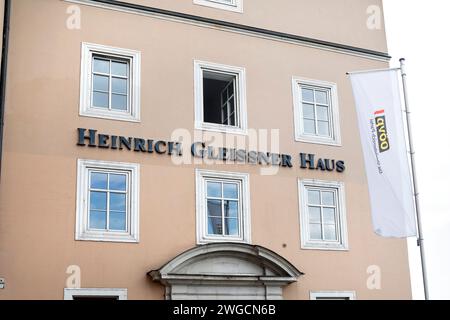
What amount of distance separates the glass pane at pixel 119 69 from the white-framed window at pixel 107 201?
2134 mm

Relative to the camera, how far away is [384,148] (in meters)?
14.1

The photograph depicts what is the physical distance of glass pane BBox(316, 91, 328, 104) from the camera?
1805 centimetres

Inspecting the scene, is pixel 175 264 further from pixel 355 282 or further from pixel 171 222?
pixel 355 282

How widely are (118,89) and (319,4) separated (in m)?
6.15

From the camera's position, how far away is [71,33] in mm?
15539

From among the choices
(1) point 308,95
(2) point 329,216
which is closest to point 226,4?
(1) point 308,95

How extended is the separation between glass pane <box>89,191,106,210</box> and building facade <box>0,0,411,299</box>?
0.10 ft

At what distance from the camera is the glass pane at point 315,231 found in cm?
1677

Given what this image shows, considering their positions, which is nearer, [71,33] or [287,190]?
[71,33]

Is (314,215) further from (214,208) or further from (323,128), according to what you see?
(214,208)

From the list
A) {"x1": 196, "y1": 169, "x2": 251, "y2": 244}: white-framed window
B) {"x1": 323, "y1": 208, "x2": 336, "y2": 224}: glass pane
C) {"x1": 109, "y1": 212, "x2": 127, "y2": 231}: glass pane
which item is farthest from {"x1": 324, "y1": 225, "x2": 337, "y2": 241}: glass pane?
{"x1": 109, "y1": 212, "x2": 127, "y2": 231}: glass pane

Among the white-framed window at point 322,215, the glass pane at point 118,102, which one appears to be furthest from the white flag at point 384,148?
the glass pane at point 118,102
